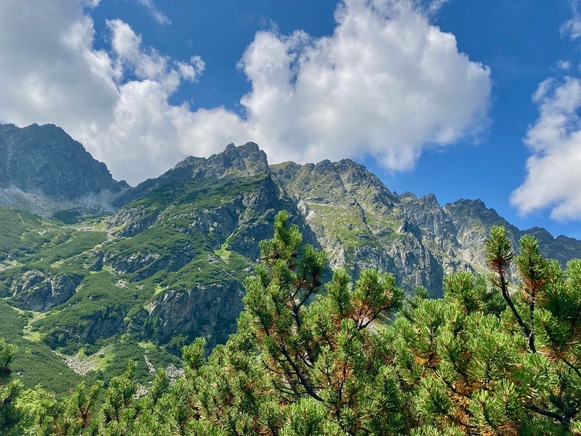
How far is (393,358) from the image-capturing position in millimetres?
9672

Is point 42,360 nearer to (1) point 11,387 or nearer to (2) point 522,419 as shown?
(1) point 11,387

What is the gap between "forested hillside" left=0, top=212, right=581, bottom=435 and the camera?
4.81 meters

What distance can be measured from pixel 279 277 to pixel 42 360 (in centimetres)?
20056

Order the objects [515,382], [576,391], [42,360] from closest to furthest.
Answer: [515,382], [576,391], [42,360]

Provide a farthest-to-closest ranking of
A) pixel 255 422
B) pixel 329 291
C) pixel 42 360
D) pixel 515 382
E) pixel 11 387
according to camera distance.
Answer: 1. pixel 42 360
2. pixel 11 387
3. pixel 329 291
4. pixel 255 422
5. pixel 515 382

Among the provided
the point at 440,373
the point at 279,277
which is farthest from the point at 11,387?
the point at 440,373

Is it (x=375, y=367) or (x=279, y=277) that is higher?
(x=279, y=277)

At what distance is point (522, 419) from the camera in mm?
4715

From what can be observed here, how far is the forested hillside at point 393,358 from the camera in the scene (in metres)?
4.81

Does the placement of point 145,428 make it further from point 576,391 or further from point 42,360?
point 42,360

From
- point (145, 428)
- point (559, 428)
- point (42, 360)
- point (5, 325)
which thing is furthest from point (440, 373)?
point (5, 325)

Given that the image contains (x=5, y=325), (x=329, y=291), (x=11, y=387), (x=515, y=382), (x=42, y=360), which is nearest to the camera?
(x=515, y=382)

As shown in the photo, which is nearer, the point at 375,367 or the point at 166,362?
the point at 375,367

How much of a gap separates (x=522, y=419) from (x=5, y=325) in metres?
249
